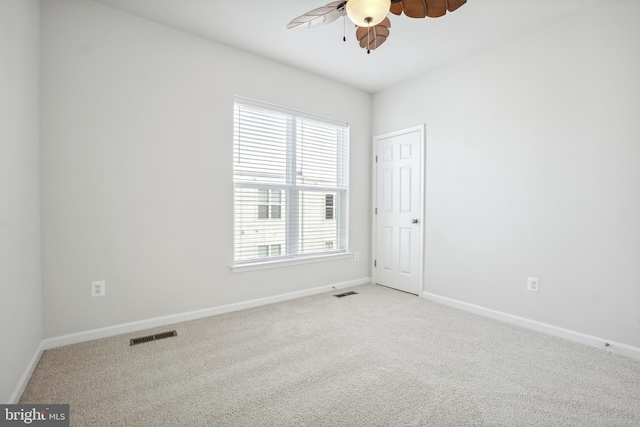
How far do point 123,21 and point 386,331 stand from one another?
3.56 meters

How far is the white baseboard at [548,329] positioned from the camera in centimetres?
231

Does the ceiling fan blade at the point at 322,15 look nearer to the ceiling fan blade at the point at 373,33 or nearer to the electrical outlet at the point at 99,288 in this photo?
the ceiling fan blade at the point at 373,33

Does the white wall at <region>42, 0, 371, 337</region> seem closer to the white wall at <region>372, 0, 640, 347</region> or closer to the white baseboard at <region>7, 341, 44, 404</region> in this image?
the white baseboard at <region>7, 341, 44, 404</region>

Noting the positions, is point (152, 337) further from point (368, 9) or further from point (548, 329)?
point (548, 329)

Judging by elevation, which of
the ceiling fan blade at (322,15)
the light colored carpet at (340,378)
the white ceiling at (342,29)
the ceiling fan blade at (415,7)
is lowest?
the light colored carpet at (340,378)

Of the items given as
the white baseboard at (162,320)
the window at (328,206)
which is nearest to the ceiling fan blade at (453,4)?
the window at (328,206)

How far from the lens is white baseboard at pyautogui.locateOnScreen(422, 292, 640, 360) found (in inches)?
90.8

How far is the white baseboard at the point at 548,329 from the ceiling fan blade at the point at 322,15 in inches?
120

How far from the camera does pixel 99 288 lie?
8.21 ft

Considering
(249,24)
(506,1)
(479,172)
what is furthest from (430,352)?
(249,24)

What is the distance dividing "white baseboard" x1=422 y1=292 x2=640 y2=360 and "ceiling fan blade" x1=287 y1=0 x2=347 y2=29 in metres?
3.04

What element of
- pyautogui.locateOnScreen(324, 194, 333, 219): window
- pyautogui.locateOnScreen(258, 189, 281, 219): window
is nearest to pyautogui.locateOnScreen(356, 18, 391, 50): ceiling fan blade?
pyautogui.locateOnScreen(258, 189, 281, 219): window

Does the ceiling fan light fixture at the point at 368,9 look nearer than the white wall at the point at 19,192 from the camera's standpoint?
Yes

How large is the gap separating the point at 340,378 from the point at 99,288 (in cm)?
210
